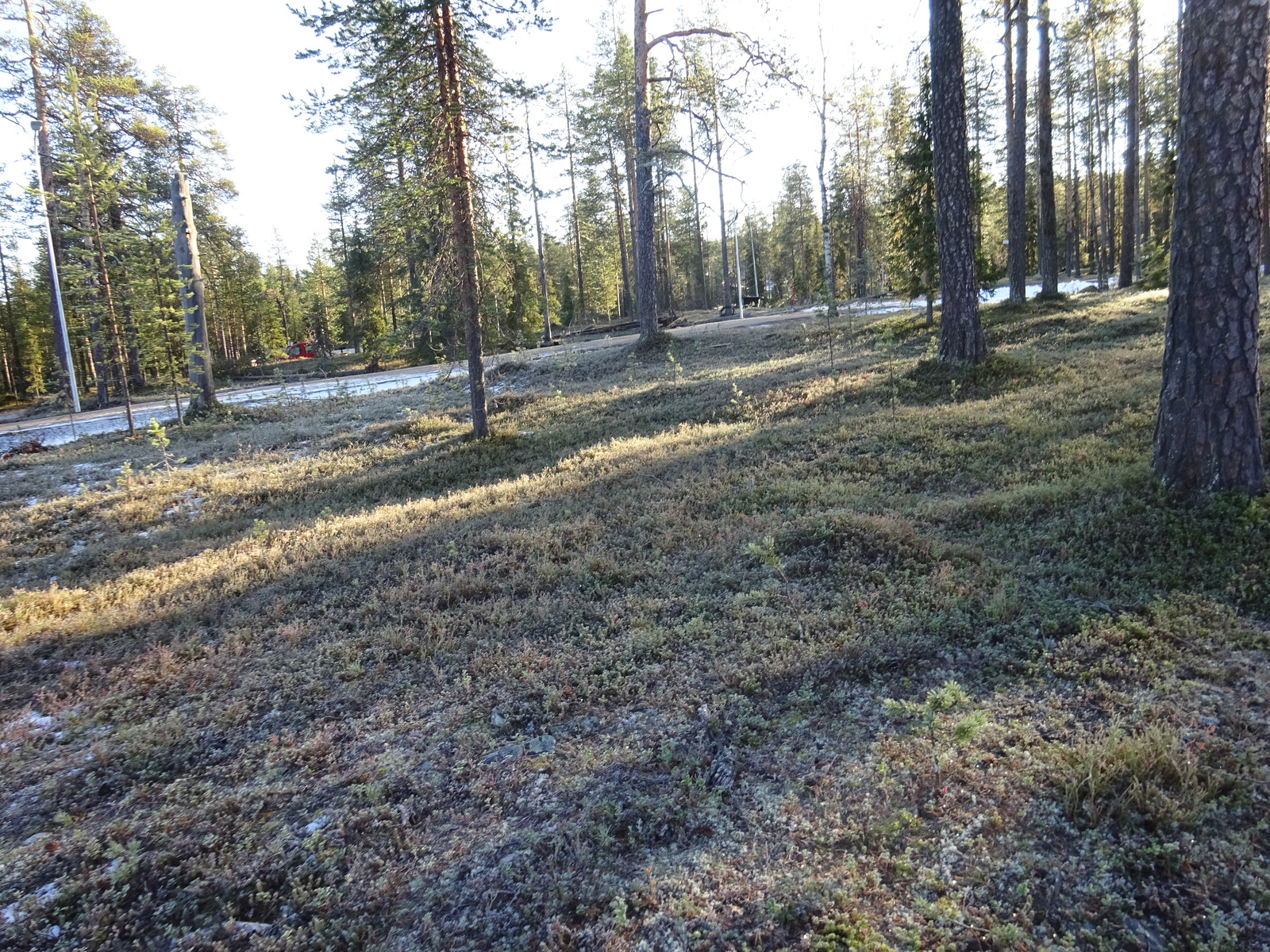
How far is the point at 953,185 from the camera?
11.3 metres

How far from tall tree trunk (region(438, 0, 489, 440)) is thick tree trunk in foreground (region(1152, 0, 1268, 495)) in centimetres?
973

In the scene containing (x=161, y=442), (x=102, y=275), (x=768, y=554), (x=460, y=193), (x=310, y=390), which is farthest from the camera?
(x=310, y=390)

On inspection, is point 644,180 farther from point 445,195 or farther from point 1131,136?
point 1131,136

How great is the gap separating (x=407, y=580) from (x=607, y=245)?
5121 centimetres

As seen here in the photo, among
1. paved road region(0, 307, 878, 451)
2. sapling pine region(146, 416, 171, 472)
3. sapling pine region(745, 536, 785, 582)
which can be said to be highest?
paved road region(0, 307, 878, 451)

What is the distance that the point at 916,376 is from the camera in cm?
1193

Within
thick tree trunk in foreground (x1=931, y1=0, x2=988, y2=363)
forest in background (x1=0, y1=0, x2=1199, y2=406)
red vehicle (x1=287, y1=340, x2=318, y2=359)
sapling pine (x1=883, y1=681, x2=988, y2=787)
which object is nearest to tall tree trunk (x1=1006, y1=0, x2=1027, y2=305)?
forest in background (x1=0, y1=0, x2=1199, y2=406)

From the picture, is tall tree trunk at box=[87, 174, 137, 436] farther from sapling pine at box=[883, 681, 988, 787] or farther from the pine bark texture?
the pine bark texture

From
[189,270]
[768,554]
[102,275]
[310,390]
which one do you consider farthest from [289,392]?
[768,554]

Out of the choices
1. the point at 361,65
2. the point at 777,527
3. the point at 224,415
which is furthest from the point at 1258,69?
the point at 224,415

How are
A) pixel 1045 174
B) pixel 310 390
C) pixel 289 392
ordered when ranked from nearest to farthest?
pixel 1045 174, pixel 289 392, pixel 310 390

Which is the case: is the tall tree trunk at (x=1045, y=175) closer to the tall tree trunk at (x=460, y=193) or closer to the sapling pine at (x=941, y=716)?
the tall tree trunk at (x=460, y=193)

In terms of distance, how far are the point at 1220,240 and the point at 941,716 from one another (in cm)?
454

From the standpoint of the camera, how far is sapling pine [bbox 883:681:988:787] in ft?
11.4
